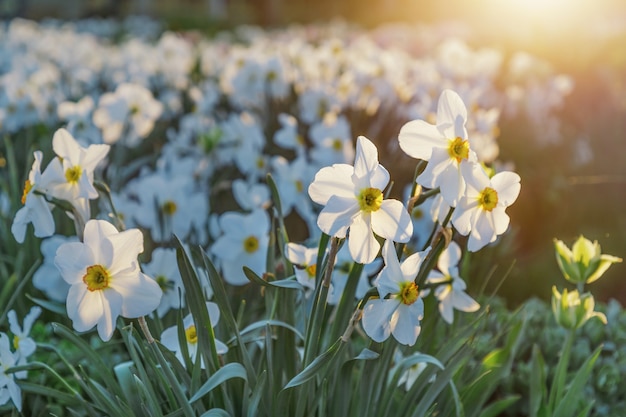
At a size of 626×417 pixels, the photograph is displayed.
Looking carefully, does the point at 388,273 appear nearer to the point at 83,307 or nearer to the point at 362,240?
the point at 362,240

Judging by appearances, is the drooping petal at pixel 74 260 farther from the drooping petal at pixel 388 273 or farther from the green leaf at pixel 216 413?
the drooping petal at pixel 388 273

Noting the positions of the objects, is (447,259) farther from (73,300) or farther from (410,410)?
(73,300)

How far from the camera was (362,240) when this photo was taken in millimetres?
1382

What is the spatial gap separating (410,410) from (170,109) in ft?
10.0

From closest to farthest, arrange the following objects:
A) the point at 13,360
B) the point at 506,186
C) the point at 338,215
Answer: the point at 338,215 → the point at 506,186 → the point at 13,360

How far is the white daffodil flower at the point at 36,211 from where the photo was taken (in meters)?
1.58

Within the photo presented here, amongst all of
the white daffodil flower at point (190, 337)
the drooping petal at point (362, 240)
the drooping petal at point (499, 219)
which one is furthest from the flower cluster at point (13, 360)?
the drooping petal at point (499, 219)

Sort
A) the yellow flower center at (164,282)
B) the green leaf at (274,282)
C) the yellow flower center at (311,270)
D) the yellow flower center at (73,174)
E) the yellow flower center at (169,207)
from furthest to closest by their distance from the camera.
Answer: the yellow flower center at (169,207), the yellow flower center at (164,282), the yellow flower center at (311,270), the yellow flower center at (73,174), the green leaf at (274,282)

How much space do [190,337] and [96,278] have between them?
401mm

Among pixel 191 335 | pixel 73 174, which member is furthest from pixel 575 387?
pixel 73 174

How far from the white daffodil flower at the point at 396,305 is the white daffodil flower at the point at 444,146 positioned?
5.4 inches

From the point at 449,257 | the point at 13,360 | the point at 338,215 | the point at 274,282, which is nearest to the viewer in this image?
the point at 338,215

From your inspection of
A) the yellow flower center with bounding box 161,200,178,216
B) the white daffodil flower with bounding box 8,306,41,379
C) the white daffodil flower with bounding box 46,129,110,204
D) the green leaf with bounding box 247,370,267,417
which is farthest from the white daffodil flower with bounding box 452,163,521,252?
the yellow flower center with bounding box 161,200,178,216

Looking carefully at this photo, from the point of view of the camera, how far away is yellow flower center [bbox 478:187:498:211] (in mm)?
1433
